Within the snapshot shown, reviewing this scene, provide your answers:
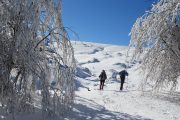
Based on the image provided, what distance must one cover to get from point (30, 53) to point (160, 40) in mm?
8248

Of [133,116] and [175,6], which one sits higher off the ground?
[175,6]

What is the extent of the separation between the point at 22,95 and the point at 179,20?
854 cm

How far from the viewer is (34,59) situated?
31.0 feet

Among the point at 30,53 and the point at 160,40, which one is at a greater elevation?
the point at 160,40

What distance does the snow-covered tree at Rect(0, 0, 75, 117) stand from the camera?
9.01 metres

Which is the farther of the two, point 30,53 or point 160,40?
point 160,40

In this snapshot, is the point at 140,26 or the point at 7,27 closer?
the point at 7,27

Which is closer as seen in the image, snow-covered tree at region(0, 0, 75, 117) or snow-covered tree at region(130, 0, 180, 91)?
snow-covered tree at region(0, 0, 75, 117)

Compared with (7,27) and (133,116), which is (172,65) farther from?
(7,27)

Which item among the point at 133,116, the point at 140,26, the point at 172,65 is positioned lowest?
the point at 133,116

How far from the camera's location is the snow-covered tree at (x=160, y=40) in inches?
616

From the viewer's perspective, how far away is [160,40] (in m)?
16.0

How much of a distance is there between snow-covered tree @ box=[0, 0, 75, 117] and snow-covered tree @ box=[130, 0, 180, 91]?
19.5 ft

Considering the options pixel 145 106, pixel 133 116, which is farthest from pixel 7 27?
pixel 145 106
